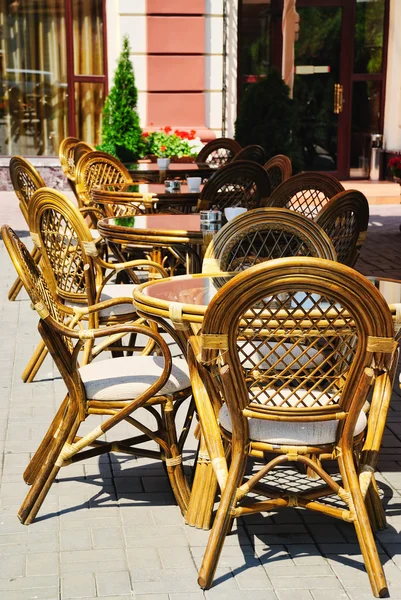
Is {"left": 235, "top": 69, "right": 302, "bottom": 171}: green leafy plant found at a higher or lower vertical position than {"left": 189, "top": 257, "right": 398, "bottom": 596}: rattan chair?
higher

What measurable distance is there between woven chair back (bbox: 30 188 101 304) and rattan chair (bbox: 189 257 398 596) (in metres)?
1.80

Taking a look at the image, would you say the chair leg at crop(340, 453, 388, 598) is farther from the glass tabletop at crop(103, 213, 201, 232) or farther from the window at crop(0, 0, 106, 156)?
the window at crop(0, 0, 106, 156)

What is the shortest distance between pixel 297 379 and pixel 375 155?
523 inches

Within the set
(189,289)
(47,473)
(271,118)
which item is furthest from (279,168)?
(47,473)

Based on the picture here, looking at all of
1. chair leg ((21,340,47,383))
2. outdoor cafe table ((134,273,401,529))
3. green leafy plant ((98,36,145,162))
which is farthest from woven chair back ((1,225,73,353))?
green leafy plant ((98,36,145,162))

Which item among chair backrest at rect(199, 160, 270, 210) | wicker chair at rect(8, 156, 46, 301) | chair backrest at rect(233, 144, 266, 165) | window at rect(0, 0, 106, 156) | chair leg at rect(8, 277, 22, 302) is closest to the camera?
chair backrest at rect(199, 160, 270, 210)

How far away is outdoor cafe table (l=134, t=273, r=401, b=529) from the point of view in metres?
3.48

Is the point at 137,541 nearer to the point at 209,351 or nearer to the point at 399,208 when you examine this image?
the point at 209,351

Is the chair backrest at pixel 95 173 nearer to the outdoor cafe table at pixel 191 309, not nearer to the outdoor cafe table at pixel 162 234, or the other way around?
the outdoor cafe table at pixel 162 234

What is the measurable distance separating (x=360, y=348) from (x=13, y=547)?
57.7 inches

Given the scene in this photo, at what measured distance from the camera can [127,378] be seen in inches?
153

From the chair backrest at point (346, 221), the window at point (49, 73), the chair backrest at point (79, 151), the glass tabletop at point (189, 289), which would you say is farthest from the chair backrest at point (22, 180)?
the window at point (49, 73)

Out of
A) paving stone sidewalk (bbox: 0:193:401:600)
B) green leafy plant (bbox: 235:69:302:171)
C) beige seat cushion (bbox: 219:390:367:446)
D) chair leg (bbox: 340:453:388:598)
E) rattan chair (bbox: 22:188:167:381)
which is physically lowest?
paving stone sidewalk (bbox: 0:193:401:600)

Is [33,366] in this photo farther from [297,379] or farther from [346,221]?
[297,379]
